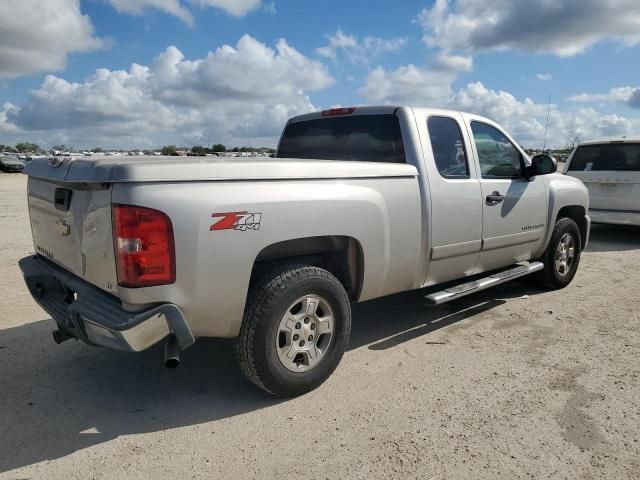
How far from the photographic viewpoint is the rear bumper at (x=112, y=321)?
261cm

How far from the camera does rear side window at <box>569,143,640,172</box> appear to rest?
8664 mm

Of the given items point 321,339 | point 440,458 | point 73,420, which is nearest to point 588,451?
A: point 440,458

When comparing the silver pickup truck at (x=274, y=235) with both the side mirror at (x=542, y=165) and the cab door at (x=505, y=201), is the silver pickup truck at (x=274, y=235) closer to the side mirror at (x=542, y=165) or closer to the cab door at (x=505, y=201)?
the cab door at (x=505, y=201)

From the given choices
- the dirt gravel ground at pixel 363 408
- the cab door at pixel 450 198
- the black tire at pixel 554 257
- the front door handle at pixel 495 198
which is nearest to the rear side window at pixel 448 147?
the cab door at pixel 450 198

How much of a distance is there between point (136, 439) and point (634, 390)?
319 centimetres

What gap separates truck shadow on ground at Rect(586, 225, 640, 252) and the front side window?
4.26 m

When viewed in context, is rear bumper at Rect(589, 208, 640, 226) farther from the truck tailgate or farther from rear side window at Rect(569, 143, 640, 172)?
the truck tailgate

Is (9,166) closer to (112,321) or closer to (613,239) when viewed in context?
(613,239)

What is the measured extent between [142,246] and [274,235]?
75cm

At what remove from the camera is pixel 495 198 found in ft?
15.0

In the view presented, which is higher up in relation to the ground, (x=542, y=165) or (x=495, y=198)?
(x=542, y=165)

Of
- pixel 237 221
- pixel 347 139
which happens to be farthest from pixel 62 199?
pixel 347 139

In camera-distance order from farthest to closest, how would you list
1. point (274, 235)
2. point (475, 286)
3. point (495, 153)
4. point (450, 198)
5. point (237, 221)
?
point (495, 153) → point (475, 286) → point (450, 198) → point (274, 235) → point (237, 221)

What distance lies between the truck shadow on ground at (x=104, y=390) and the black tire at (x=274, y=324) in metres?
0.21
